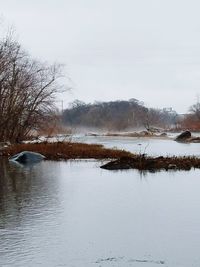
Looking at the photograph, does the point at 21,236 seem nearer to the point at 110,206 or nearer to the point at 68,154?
the point at 110,206

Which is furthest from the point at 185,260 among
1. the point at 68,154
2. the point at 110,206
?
the point at 68,154

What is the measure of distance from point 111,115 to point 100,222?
453 ft

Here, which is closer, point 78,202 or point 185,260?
point 185,260

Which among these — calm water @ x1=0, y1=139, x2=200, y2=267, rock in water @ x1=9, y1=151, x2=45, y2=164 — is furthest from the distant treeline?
calm water @ x1=0, y1=139, x2=200, y2=267

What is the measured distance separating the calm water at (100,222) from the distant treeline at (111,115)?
108481mm

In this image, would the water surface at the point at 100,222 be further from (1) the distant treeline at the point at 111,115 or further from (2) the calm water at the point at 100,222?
(1) the distant treeline at the point at 111,115

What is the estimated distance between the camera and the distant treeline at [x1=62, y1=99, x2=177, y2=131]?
131 meters

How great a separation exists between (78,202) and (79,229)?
104 inches

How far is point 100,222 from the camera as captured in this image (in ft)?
29.2

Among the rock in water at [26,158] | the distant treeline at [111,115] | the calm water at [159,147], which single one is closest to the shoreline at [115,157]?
the rock in water at [26,158]

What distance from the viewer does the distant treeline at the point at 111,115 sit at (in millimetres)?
131325

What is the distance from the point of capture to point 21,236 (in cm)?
771

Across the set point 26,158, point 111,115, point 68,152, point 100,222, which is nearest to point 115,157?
point 68,152

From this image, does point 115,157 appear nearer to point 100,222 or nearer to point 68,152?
point 68,152
